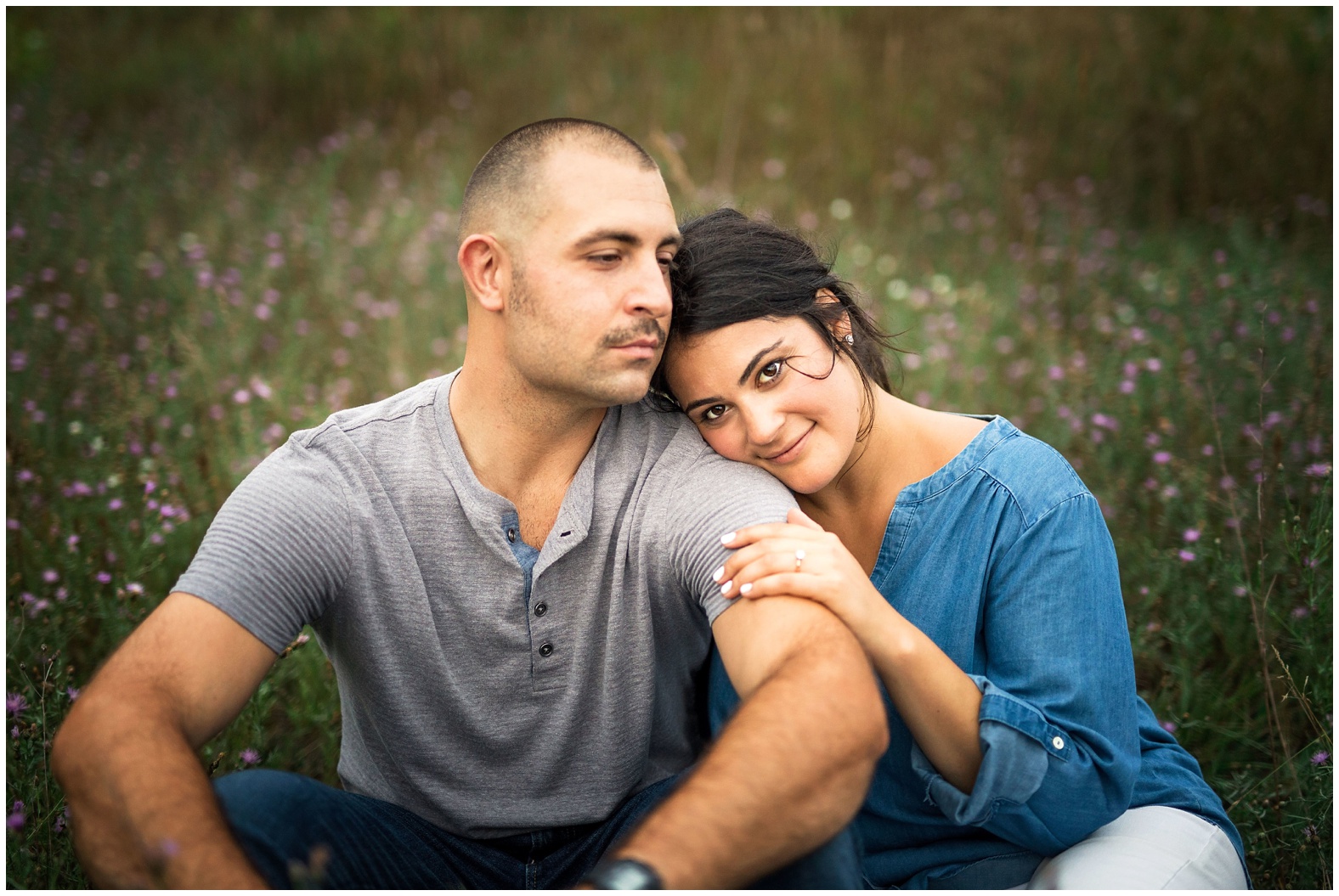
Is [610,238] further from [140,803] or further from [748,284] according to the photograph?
[140,803]

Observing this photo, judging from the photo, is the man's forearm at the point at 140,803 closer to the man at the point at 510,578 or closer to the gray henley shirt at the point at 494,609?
the man at the point at 510,578

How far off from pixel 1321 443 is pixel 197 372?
181 inches

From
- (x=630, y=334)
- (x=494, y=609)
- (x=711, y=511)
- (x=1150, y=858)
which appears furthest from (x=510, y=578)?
(x=1150, y=858)

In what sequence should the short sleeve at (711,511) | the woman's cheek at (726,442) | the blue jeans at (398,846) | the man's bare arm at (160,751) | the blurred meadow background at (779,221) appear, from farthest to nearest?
the blurred meadow background at (779,221) → the woman's cheek at (726,442) → the short sleeve at (711,511) → the blue jeans at (398,846) → the man's bare arm at (160,751)

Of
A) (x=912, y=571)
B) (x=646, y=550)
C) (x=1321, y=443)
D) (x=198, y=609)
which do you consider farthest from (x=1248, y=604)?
(x=198, y=609)

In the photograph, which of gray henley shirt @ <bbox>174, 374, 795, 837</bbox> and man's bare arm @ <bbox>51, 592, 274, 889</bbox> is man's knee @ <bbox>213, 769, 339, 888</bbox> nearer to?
man's bare arm @ <bbox>51, 592, 274, 889</bbox>

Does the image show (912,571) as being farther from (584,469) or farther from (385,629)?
(385,629)

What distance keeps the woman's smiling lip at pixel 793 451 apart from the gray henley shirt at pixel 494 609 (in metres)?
0.05

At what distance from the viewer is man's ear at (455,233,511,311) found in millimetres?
2096

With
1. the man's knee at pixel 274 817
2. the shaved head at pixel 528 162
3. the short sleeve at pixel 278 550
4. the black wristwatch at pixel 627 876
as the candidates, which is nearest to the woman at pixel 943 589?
the shaved head at pixel 528 162

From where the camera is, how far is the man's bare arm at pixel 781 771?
1410 millimetres

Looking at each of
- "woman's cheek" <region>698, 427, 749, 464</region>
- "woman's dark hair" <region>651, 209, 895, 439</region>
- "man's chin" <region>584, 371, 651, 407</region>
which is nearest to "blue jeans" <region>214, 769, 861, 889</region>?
"woman's cheek" <region>698, 427, 749, 464</region>

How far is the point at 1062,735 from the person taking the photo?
1741 millimetres

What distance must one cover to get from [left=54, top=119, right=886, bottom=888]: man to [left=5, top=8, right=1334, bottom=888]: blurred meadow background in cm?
62
